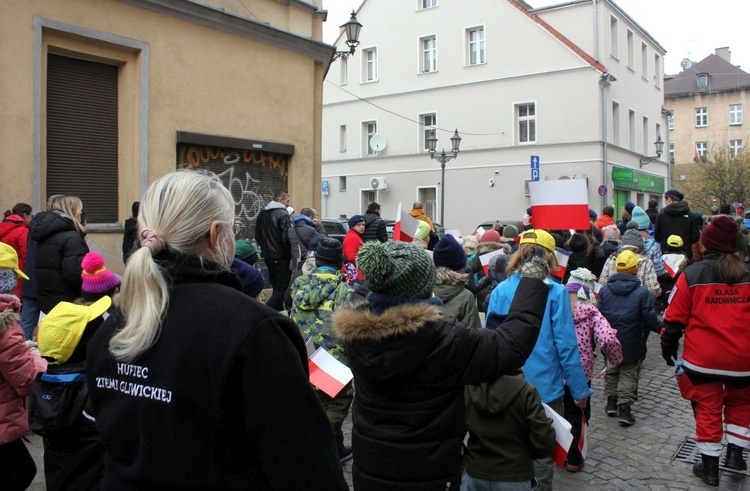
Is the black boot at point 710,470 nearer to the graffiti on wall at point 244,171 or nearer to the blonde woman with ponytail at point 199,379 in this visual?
the blonde woman with ponytail at point 199,379

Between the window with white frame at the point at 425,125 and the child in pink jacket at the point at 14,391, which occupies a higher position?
the window with white frame at the point at 425,125

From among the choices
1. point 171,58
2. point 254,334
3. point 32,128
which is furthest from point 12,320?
point 171,58

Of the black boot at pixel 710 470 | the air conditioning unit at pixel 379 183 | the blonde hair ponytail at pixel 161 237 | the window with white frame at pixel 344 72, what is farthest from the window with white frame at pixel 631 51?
the blonde hair ponytail at pixel 161 237

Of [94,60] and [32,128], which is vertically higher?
[94,60]

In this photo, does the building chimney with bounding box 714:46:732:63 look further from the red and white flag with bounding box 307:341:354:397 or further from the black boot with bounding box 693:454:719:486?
the red and white flag with bounding box 307:341:354:397

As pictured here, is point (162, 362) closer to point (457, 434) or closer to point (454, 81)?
point (457, 434)

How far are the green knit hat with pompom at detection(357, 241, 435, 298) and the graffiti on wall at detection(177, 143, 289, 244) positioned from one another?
7543mm

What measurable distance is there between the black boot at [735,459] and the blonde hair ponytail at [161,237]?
4.40 metres

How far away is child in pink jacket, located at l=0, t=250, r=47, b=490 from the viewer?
347cm

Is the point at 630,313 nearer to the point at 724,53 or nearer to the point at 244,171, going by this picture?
the point at 244,171

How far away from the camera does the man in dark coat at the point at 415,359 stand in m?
2.59

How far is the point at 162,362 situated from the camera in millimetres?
1552

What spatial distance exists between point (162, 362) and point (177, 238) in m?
0.31

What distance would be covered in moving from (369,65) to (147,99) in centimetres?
2498
